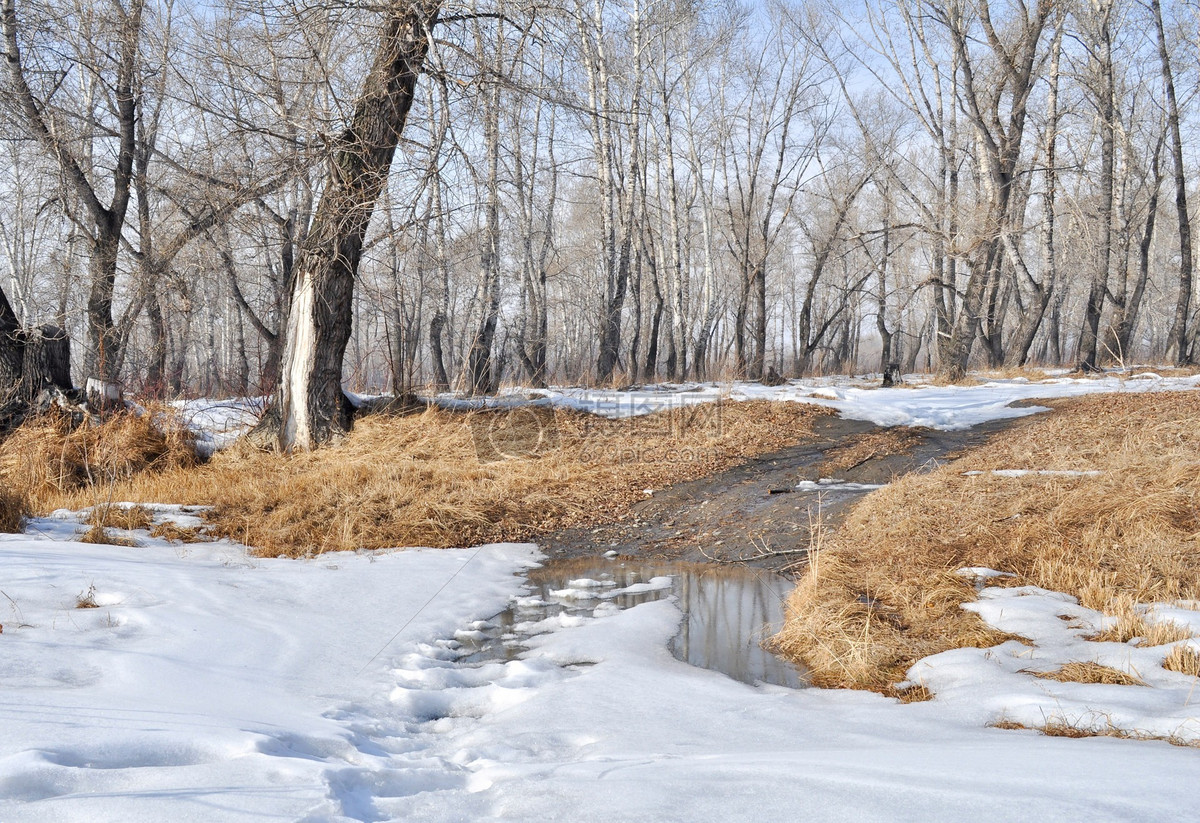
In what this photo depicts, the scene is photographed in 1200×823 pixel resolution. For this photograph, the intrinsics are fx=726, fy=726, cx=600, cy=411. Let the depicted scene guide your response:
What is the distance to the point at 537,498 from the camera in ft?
24.6

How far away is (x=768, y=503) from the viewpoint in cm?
705

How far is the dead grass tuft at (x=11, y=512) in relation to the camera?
5461 millimetres

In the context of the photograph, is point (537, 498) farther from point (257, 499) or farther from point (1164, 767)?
point (1164, 767)

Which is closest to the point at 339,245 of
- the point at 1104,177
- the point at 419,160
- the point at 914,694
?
the point at 419,160

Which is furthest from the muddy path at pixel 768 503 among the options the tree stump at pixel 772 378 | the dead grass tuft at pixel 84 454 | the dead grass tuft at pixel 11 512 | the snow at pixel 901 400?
the tree stump at pixel 772 378

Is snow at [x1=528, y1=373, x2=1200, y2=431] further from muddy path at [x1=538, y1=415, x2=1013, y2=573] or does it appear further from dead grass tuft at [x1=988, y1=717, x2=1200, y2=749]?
dead grass tuft at [x1=988, y1=717, x2=1200, y2=749]

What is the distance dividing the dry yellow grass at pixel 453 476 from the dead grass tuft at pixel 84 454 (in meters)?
0.10

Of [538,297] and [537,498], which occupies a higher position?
[538,297]

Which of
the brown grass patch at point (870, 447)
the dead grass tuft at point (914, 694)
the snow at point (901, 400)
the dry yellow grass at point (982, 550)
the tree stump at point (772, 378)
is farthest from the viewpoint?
the tree stump at point (772, 378)

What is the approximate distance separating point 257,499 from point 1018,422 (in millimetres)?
8874

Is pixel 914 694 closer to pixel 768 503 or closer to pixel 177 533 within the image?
pixel 768 503

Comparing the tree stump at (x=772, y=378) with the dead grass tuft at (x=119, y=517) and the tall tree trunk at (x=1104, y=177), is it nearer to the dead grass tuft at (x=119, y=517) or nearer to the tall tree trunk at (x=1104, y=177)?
the tall tree trunk at (x=1104, y=177)

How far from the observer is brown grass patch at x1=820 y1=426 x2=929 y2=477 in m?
8.02

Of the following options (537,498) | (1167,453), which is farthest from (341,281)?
(1167,453)
